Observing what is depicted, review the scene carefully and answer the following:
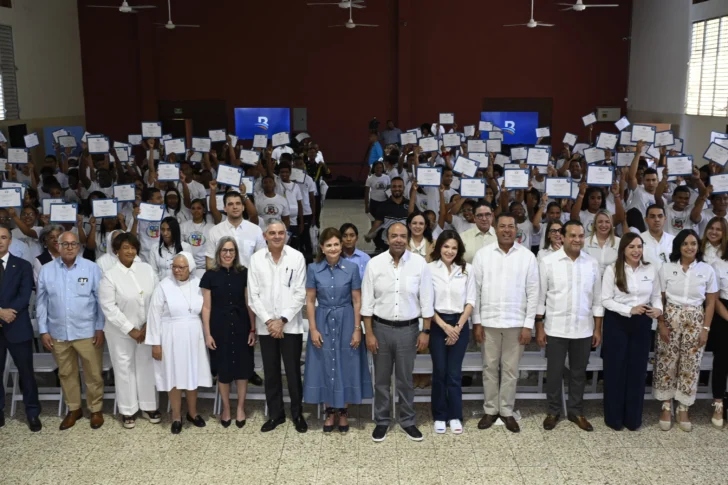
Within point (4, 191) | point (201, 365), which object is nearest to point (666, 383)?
point (201, 365)

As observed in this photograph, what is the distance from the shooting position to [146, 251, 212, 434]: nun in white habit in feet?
17.3

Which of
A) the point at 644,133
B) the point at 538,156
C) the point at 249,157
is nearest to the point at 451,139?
the point at 538,156

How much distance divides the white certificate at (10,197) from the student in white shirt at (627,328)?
5192 millimetres

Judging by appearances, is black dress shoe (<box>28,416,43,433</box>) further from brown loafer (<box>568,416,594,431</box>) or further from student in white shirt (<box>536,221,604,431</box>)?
brown loafer (<box>568,416,594,431</box>)

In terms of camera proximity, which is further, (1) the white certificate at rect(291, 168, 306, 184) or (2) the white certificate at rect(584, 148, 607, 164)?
(1) the white certificate at rect(291, 168, 306, 184)

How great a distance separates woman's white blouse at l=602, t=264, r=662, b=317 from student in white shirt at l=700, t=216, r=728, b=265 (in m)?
0.55

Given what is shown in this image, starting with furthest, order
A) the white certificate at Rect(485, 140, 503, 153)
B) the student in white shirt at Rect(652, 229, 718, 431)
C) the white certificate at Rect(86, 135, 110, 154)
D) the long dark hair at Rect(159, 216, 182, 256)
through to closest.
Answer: the white certificate at Rect(485, 140, 503, 153) → the white certificate at Rect(86, 135, 110, 154) → the long dark hair at Rect(159, 216, 182, 256) → the student in white shirt at Rect(652, 229, 718, 431)

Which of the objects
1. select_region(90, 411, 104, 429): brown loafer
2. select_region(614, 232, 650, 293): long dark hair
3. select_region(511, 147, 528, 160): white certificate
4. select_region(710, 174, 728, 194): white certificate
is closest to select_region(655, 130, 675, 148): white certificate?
select_region(511, 147, 528, 160): white certificate

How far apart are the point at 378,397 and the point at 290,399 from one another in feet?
2.36

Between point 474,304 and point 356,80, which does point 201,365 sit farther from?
point 356,80

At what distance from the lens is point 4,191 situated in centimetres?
657

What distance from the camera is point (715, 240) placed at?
5.53 m

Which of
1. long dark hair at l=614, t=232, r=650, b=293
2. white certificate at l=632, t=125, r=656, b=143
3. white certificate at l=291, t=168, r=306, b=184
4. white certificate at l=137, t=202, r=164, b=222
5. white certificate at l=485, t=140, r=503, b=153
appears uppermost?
white certificate at l=632, t=125, r=656, b=143

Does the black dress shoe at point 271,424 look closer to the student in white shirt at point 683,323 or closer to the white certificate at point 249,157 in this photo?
the student in white shirt at point 683,323
